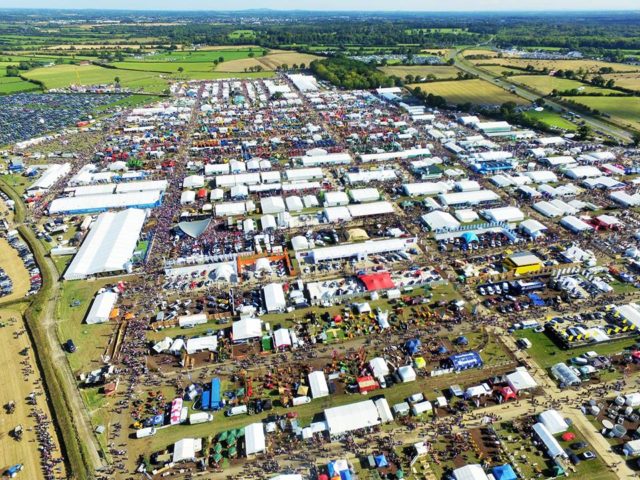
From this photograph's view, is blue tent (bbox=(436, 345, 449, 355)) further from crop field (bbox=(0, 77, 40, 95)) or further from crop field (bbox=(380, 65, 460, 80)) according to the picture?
crop field (bbox=(0, 77, 40, 95))

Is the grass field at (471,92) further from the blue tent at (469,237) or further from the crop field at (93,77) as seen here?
the crop field at (93,77)

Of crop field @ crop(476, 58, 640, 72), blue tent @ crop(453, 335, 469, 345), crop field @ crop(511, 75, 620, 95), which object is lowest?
blue tent @ crop(453, 335, 469, 345)

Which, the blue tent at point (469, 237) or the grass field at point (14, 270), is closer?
the grass field at point (14, 270)

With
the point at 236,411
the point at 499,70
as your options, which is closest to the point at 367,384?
the point at 236,411

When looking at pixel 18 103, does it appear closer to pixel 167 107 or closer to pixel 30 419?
pixel 167 107

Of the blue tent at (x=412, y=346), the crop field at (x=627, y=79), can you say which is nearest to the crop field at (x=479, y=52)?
the crop field at (x=627, y=79)

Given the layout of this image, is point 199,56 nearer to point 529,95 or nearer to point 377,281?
point 529,95

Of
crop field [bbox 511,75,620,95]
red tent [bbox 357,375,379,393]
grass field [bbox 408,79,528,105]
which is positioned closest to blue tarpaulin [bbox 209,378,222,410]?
red tent [bbox 357,375,379,393]
